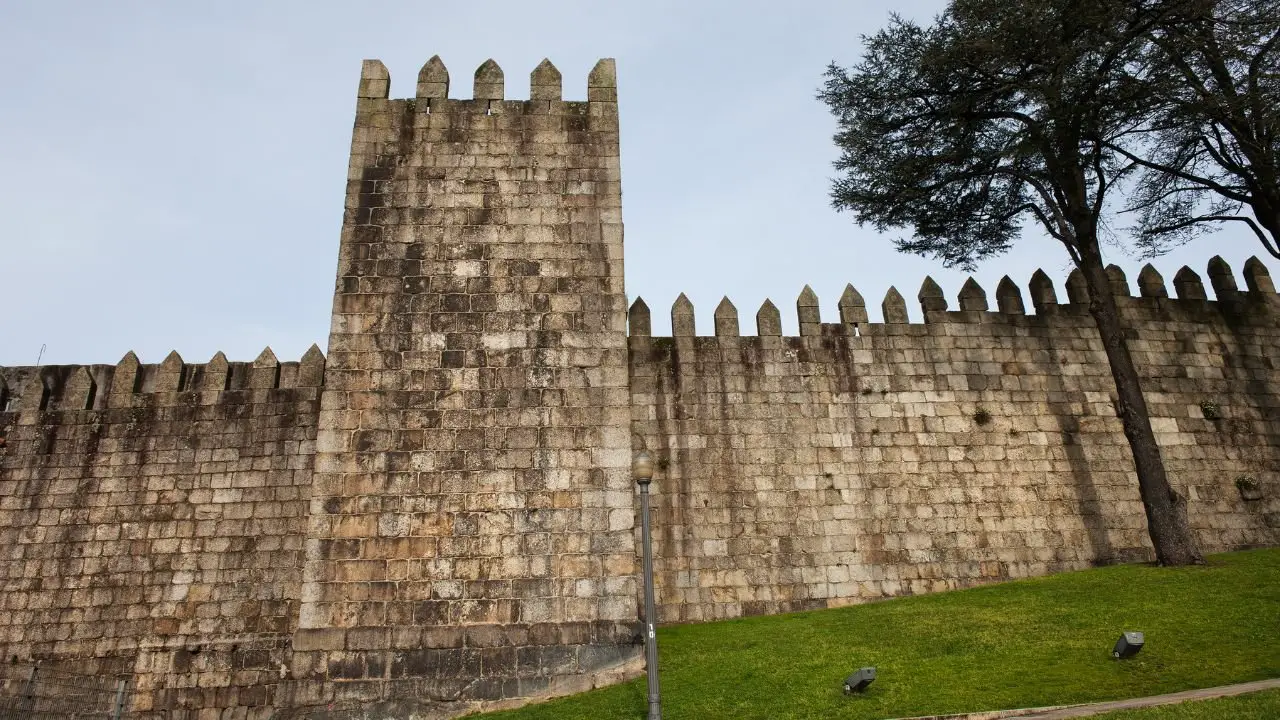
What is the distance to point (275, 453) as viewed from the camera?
13320 millimetres

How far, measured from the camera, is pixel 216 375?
1396 centimetres

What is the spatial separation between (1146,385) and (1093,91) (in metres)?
5.35

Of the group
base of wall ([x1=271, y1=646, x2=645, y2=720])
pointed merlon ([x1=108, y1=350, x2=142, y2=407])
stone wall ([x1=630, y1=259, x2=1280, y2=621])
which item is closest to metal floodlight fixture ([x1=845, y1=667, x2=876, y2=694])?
base of wall ([x1=271, y1=646, x2=645, y2=720])

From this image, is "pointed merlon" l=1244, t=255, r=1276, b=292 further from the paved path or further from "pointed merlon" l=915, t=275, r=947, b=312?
the paved path

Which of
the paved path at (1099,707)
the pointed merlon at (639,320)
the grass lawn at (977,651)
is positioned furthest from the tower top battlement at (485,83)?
the paved path at (1099,707)

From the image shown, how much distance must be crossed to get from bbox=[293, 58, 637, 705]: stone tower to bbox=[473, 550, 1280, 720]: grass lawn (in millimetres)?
1232

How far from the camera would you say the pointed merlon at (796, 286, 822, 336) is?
1430 centimetres

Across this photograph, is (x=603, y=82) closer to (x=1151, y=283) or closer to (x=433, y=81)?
(x=433, y=81)

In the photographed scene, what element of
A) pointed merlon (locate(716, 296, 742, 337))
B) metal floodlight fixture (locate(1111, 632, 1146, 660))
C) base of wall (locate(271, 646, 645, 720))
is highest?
pointed merlon (locate(716, 296, 742, 337))

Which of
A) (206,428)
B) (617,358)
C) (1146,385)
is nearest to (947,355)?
(1146,385)

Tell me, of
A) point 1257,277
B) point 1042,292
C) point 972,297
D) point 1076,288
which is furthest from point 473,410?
point 1257,277

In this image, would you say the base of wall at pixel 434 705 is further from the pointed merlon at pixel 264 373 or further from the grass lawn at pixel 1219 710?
the pointed merlon at pixel 264 373

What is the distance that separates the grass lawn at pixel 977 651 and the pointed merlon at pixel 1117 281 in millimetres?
5466

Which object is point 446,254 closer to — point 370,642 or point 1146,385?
point 370,642
